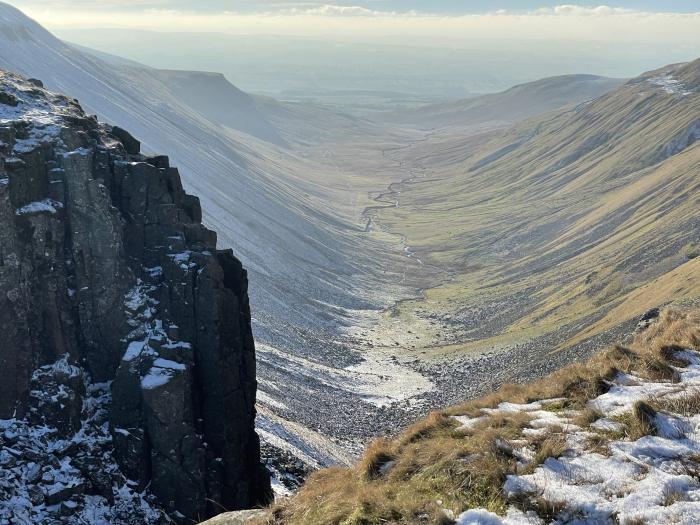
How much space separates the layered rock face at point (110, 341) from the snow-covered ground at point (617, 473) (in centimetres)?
1696

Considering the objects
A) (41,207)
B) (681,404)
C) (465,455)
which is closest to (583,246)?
(41,207)

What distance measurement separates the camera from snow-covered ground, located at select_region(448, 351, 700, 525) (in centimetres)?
1105

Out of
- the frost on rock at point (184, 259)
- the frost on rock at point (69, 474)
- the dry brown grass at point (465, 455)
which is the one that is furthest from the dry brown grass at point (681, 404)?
the frost on rock at point (184, 259)

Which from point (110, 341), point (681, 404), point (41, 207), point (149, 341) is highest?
point (41, 207)

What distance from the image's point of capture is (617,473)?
12.2m

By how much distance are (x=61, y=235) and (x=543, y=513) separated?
23.4 m

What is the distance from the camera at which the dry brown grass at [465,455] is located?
12375mm

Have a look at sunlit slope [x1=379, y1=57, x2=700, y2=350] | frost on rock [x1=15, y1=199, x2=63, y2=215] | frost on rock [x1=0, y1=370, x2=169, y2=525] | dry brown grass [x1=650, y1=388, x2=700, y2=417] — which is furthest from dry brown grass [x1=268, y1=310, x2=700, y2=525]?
sunlit slope [x1=379, y1=57, x2=700, y2=350]

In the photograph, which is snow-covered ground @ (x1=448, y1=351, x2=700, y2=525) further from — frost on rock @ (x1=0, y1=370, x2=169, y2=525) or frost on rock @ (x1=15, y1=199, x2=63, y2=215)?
frost on rock @ (x1=15, y1=199, x2=63, y2=215)

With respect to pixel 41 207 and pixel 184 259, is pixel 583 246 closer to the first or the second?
pixel 184 259

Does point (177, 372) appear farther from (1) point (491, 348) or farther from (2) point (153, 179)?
(1) point (491, 348)

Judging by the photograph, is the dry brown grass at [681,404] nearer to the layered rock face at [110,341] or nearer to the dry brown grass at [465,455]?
the dry brown grass at [465,455]

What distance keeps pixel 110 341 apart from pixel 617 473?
22524mm

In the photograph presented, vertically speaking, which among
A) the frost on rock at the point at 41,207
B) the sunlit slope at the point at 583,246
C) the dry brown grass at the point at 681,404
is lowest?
the sunlit slope at the point at 583,246
